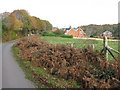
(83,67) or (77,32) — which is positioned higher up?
(77,32)

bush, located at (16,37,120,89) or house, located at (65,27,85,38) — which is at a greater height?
house, located at (65,27,85,38)

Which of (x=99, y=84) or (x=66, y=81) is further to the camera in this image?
(x=66, y=81)

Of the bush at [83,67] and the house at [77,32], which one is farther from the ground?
the house at [77,32]

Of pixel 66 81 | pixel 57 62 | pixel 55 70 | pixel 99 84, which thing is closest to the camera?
pixel 99 84

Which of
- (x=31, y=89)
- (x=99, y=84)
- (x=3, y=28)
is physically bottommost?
(x=31, y=89)

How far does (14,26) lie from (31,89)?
31.8 meters

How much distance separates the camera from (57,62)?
24.8ft

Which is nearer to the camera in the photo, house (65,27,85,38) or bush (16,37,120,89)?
bush (16,37,120,89)

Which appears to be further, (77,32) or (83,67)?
(77,32)

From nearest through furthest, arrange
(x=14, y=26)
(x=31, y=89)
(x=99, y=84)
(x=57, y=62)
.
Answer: (x=99, y=84)
(x=31, y=89)
(x=57, y=62)
(x=14, y=26)

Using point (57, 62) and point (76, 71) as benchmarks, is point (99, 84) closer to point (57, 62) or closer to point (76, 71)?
point (76, 71)

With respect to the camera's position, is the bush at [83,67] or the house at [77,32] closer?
the bush at [83,67]

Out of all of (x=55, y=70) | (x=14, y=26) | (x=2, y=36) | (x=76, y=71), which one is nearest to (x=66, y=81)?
(x=76, y=71)

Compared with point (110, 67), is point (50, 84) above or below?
below
